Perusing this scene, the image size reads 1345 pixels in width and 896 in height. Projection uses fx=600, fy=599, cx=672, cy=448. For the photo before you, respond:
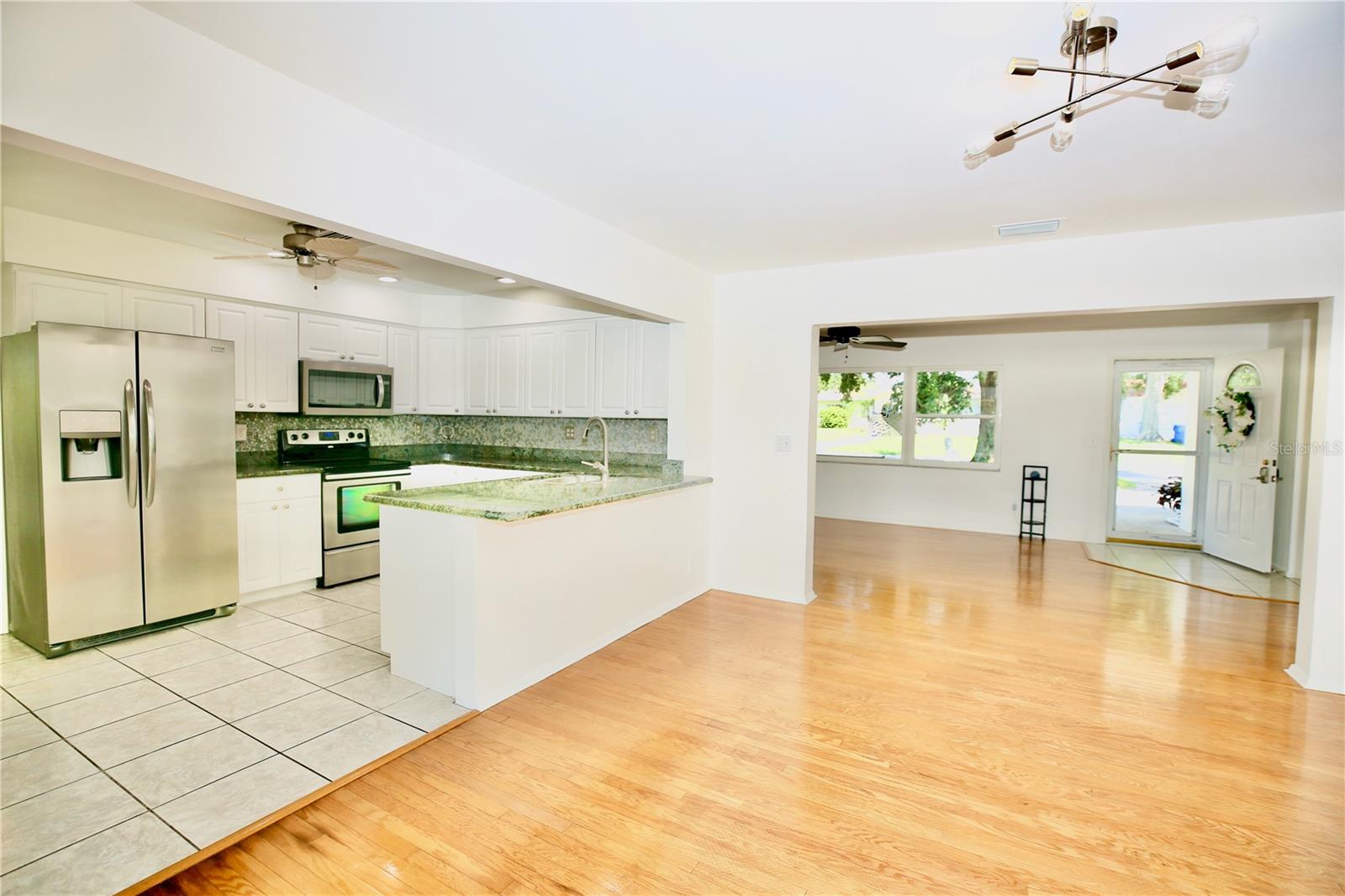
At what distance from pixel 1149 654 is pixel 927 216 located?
10.0ft

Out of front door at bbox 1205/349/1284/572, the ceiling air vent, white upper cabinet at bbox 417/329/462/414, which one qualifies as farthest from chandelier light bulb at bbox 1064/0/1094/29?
front door at bbox 1205/349/1284/572

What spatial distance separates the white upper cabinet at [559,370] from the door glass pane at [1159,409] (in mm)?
6140

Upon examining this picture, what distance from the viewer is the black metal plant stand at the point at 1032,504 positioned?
7.24m

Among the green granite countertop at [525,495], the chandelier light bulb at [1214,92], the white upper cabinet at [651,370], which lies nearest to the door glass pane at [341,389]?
the green granite countertop at [525,495]

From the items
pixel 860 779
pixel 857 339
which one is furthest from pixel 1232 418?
Result: pixel 860 779

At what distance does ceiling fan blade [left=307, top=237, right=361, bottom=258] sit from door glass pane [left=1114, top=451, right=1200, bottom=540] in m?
8.02

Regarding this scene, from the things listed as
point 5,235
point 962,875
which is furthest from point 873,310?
point 5,235

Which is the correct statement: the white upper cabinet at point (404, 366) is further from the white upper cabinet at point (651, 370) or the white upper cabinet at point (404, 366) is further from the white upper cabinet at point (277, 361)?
the white upper cabinet at point (651, 370)

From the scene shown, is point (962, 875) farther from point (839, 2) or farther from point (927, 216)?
point (927, 216)

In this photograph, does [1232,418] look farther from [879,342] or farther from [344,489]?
[344,489]

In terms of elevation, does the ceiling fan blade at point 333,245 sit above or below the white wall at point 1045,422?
above

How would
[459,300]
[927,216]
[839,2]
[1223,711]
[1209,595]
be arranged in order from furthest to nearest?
1. [459,300]
2. [1209,595]
3. [927,216]
4. [1223,711]
5. [839,2]

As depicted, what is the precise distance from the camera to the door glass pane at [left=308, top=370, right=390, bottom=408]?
509cm

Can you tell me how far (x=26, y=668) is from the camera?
3.25 metres
